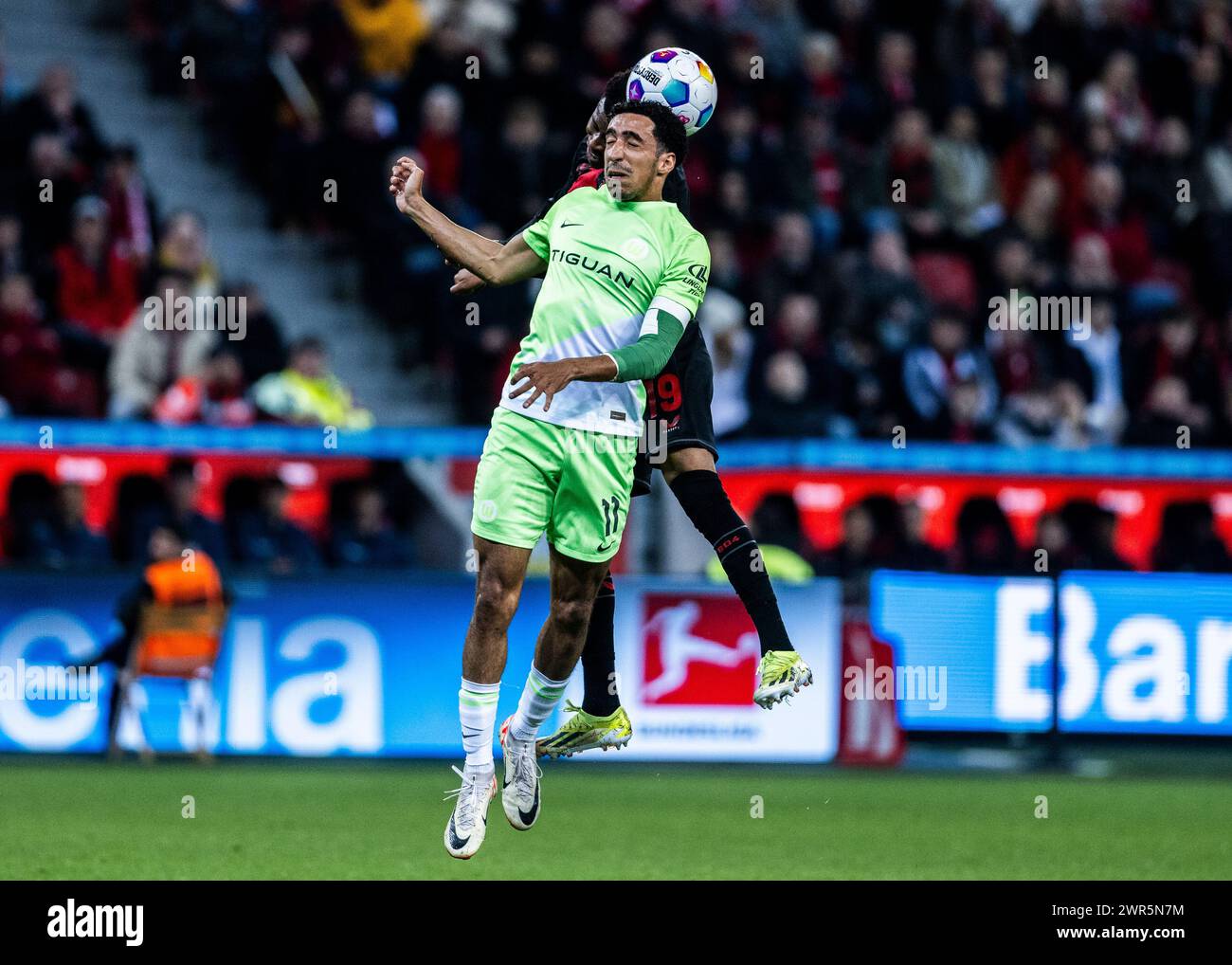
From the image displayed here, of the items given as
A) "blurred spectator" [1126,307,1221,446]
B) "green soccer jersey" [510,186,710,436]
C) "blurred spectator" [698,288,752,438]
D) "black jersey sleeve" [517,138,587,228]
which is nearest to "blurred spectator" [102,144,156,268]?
"blurred spectator" [698,288,752,438]

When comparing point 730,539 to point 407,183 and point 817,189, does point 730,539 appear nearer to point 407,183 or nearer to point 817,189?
point 407,183

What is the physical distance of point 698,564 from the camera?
16531 millimetres

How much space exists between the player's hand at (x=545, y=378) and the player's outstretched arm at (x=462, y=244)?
0.73 metres

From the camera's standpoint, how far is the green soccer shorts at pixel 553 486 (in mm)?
8391

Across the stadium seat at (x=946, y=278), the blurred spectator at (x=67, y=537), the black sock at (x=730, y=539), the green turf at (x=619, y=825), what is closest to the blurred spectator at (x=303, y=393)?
the blurred spectator at (x=67, y=537)

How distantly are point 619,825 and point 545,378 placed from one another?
4422 millimetres

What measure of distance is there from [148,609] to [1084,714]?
239 inches

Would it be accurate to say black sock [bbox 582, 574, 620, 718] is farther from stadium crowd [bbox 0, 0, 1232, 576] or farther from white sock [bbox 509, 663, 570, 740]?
stadium crowd [bbox 0, 0, 1232, 576]

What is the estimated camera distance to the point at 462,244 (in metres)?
8.55

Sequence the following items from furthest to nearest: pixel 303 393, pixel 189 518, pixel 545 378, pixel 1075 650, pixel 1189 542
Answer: pixel 1189 542
pixel 303 393
pixel 1075 650
pixel 189 518
pixel 545 378

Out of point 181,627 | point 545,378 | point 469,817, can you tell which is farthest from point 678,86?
point 181,627

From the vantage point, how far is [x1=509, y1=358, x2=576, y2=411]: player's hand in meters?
7.90

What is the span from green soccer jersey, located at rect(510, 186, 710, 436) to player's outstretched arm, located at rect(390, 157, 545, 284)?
0.14 m

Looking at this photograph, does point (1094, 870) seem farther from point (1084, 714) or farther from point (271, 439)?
point (271, 439)
